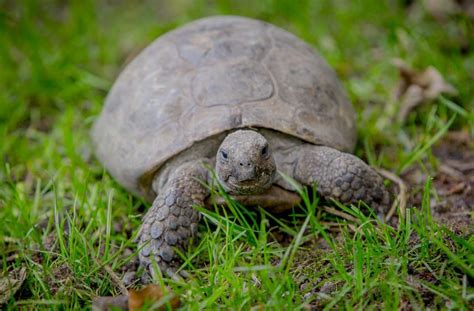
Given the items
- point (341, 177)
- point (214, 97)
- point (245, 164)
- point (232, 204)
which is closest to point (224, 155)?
point (245, 164)

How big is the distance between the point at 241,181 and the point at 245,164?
113 millimetres

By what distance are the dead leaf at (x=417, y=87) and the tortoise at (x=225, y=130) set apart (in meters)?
0.75

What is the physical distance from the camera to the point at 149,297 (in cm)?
252

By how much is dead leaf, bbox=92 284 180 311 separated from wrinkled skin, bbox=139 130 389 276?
387 millimetres

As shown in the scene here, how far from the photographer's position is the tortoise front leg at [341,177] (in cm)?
330

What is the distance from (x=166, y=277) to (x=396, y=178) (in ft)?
5.59

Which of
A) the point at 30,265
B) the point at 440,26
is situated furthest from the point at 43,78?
the point at 440,26

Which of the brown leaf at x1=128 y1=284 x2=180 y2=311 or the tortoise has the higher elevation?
the tortoise

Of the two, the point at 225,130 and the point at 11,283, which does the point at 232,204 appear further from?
the point at 11,283

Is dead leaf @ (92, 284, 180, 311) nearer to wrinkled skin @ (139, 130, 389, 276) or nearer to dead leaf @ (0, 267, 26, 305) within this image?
wrinkled skin @ (139, 130, 389, 276)

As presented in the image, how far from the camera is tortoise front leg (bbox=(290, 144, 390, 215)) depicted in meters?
3.30

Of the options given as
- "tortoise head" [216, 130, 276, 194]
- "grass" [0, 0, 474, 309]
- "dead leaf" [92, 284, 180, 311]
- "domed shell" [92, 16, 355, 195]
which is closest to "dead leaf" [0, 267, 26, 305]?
"grass" [0, 0, 474, 309]

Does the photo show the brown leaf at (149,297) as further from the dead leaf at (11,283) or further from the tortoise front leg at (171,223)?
the dead leaf at (11,283)

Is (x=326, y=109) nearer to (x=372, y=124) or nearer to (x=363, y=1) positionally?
(x=372, y=124)
